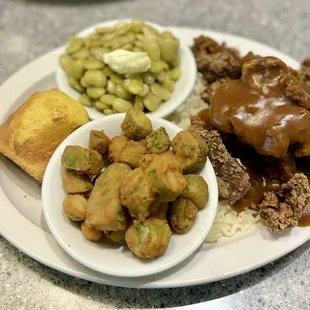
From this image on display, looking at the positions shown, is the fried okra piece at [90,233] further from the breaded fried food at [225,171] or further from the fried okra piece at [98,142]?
the breaded fried food at [225,171]

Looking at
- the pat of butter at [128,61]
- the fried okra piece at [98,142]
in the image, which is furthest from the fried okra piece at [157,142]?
the pat of butter at [128,61]

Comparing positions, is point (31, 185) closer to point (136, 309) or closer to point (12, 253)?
point (12, 253)

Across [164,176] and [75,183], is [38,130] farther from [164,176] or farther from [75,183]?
[164,176]

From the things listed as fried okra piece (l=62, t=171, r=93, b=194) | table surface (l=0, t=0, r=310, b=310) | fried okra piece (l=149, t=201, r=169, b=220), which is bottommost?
table surface (l=0, t=0, r=310, b=310)

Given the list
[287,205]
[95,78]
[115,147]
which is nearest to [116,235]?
[115,147]

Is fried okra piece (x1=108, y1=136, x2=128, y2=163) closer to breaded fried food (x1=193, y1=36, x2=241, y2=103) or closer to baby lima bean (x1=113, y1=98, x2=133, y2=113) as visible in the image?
baby lima bean (x1=113, y1=98, x2=133, y2=113)

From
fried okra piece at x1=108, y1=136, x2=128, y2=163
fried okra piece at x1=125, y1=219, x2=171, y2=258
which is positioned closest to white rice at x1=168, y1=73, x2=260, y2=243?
fried okra piece at x1=125, y1=219, x2=171, y2=258

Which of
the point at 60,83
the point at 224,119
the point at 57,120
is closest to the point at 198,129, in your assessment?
the point at 224,119
